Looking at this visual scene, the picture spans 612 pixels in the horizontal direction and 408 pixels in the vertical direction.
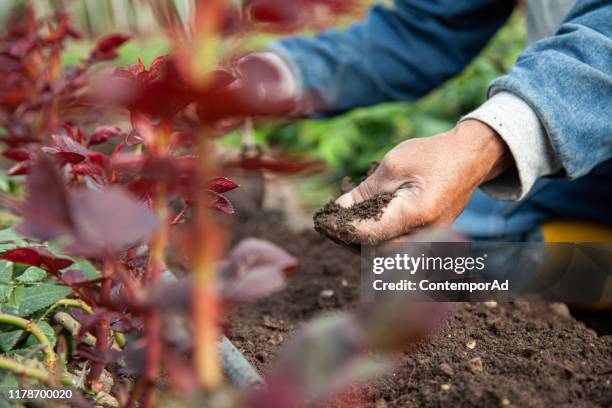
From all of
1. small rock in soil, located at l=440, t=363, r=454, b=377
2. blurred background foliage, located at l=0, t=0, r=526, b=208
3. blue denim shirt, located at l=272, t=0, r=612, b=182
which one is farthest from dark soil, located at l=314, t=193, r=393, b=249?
blurred background foliage, located at l=0, t=0, r=526, b=208

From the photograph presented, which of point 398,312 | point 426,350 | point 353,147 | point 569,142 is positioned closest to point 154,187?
point 398,312

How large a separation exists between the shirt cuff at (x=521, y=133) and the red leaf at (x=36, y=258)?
34.7 inches

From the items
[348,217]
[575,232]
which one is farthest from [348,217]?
[575,232]

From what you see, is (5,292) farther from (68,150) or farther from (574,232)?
(574,232)

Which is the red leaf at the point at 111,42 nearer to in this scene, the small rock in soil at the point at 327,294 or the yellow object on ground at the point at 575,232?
the small rock in soil at the point at 327,294

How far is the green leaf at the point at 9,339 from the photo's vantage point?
1102 mm

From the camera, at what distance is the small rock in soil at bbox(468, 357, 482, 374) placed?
1070 millimetres

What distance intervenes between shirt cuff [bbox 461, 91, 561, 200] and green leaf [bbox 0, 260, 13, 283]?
0.97 metres

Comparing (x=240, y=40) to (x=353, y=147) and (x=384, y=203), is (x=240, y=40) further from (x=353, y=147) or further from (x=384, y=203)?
(x=353, y=147)

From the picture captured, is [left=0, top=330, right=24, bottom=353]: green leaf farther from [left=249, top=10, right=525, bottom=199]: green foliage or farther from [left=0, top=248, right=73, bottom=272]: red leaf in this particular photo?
[left=249, top=10, right=525, bottom=199]: green foliage

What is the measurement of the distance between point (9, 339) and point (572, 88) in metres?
1.22

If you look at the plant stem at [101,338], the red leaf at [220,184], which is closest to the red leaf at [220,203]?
the red leaf at [220,184]

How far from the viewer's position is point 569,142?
1.38 m

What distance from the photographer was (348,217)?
119cm
